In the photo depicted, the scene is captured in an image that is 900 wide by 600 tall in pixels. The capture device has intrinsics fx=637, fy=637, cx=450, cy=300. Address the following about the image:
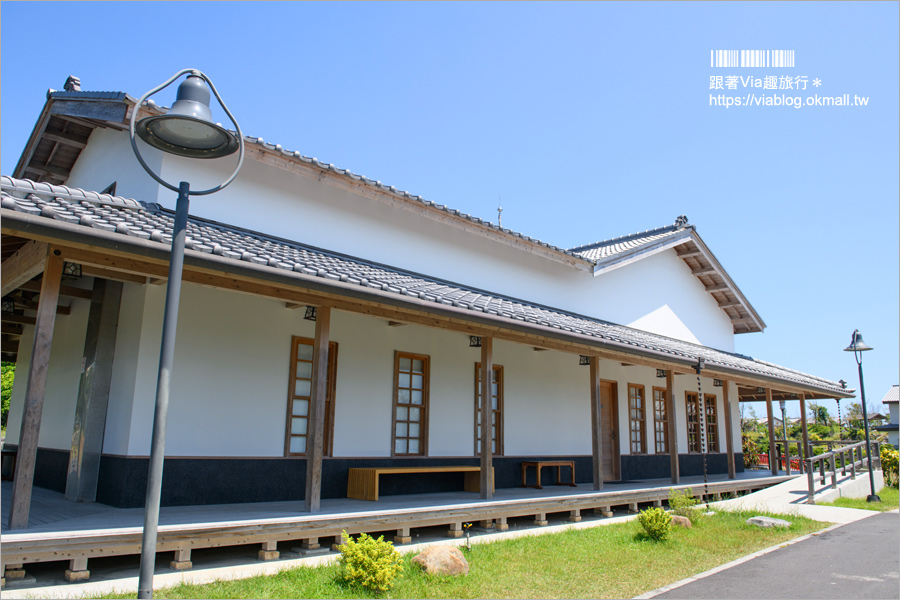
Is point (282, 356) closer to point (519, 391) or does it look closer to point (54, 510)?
point (54, 510)

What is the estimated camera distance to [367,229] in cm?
1028

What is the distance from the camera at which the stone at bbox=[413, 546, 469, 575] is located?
595 cm

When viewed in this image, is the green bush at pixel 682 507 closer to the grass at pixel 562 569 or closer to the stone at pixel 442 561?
the grass at pixel 562 569

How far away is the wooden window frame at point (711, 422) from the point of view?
54.1 feet

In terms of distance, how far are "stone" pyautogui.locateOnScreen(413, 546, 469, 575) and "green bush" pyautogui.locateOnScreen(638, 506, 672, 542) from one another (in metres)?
3.10

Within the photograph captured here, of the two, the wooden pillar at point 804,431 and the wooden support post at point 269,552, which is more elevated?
the wooden pillar at point 804,431

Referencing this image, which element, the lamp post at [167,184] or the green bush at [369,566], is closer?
the lamp post at [167,184]

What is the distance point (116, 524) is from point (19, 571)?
3.07 ft

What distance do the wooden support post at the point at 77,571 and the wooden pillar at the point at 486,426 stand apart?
4.90m

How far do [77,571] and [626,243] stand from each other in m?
14.2

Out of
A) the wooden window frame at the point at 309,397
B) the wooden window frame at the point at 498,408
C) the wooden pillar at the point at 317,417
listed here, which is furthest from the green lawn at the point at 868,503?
the wooden pillar at the point at 317,417

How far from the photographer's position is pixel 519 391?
11711 mm

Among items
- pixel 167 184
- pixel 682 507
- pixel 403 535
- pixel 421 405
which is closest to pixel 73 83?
pixel 167 184

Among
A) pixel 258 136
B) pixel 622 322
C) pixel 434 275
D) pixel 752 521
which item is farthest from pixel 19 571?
pixel 622 322
